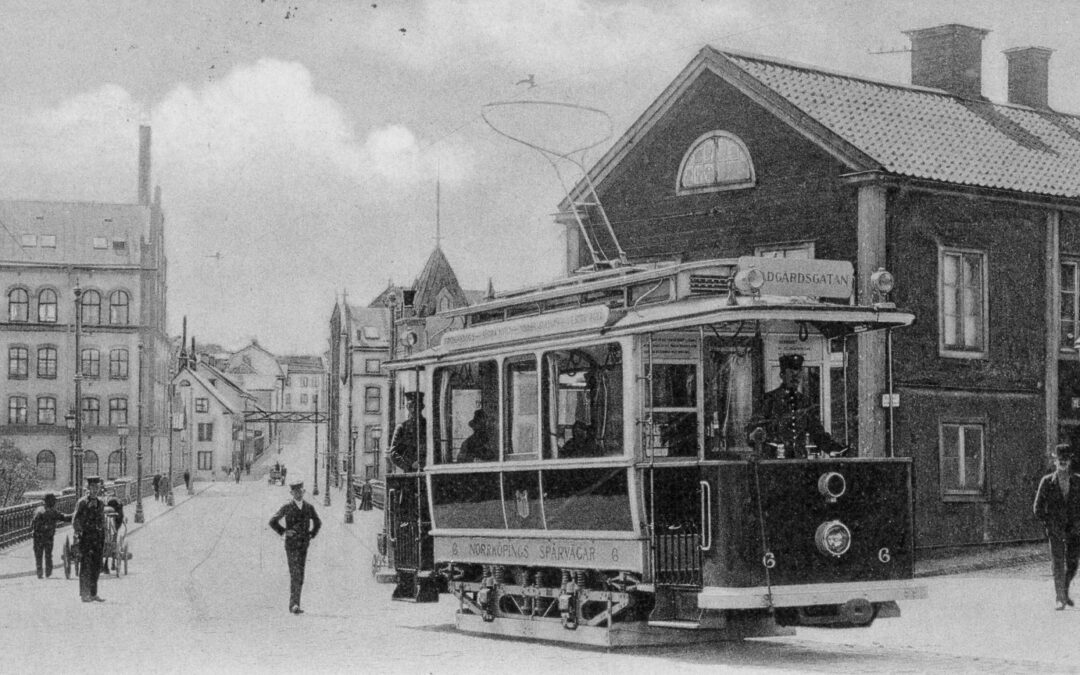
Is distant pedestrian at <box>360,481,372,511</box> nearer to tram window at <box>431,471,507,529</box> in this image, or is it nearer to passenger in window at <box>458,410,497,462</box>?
tram window at <box>431,471,507,529</box>

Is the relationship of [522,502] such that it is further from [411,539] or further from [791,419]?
[791,419]

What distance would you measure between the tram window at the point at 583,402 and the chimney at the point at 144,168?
82.4 metres

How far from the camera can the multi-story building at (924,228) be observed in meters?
23.7

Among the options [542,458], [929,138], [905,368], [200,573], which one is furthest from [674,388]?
[200,573]

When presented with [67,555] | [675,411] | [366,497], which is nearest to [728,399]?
[675,411]

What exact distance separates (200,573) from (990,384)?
13.3 meters

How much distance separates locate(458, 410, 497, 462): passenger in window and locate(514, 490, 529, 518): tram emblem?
60 centimetres

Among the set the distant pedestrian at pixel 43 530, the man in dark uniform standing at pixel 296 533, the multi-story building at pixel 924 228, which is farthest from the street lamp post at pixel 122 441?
the man in dark uniform standing at pixel 296 533

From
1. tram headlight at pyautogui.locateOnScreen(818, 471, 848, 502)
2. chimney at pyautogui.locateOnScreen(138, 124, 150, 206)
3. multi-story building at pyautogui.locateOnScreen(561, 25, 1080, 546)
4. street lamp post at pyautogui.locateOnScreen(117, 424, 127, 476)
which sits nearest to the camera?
tram headlight at pyautogui.locateOnScreen(818, 471, 848, 502)

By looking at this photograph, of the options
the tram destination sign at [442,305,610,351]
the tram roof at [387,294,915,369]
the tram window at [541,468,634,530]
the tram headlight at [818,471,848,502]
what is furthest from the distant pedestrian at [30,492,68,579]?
the tram headlight at [818,471,848,502]

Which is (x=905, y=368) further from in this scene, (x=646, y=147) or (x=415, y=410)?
(x=415, y=410)

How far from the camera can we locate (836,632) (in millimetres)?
14750

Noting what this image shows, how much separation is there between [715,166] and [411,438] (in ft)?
39.4

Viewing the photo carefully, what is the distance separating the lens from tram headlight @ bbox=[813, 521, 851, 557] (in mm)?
11742
